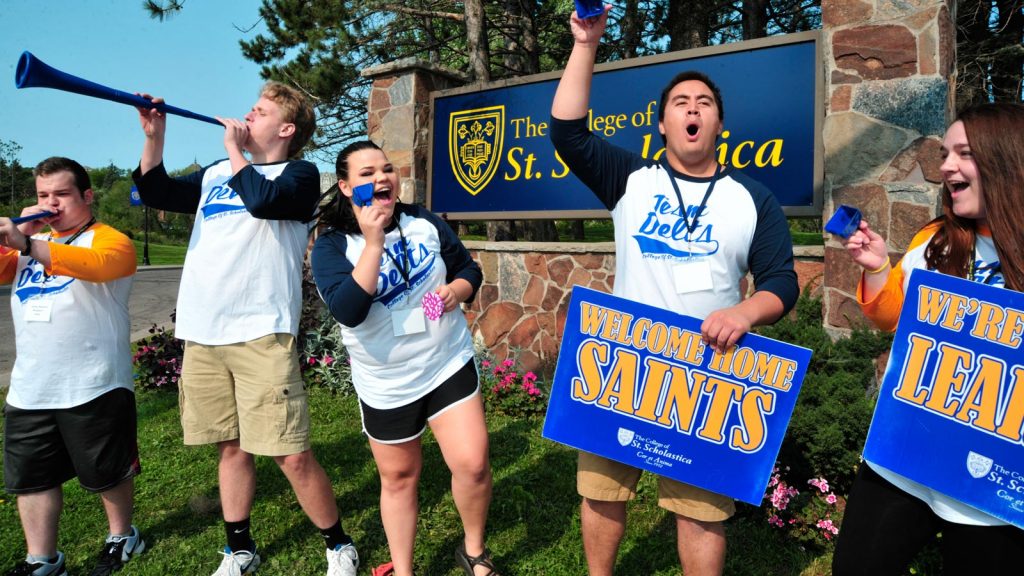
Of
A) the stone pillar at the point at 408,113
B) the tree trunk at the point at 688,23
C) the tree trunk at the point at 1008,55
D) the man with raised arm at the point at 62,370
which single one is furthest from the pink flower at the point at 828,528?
the tree trunk at the point at 1008,55

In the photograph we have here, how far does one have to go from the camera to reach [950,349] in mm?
1663

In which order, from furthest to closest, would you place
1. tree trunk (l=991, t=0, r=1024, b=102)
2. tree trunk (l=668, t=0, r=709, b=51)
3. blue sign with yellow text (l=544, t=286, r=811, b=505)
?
tree trunk (l=991, t=0, r=1024, b=102)
tree trunk (l=668, t=0, r=709, b=51)
blue sign with yellow text (l=544, t=286, r=811, b=505)

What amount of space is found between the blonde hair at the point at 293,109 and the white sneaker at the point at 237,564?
1.70 meters

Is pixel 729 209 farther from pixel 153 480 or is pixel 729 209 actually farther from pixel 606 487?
pixel 153 480

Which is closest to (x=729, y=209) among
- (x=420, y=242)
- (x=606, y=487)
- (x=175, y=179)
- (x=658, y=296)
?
(x=658, y=296)

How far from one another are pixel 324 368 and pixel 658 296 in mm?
4505

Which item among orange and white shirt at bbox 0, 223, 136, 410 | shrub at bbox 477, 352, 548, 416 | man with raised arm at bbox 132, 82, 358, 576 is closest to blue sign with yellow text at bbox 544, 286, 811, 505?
man with raised arm at bbox 132, 82, 358, 576

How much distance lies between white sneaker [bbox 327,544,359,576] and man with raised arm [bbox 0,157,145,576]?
96 cm

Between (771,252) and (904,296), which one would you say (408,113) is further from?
(904,296)

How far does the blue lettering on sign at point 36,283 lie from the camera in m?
2.78

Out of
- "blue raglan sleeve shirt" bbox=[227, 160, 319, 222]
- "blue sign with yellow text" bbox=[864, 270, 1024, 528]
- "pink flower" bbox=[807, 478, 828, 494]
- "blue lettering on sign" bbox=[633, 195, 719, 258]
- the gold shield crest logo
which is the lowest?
"pink flower" bbox=[807, 478, 828, 494]

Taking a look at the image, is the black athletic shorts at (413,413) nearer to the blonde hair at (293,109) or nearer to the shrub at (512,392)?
the blonde hair at (293,109)

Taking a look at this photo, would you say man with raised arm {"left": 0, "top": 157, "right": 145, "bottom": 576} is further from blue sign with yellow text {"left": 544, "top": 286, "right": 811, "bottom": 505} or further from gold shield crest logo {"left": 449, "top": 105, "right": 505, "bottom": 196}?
gold shield crest logo {"left": 449, "top": 105, "right": 505, "bottom": 196}

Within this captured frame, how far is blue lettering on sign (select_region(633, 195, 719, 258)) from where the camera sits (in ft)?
6.51
